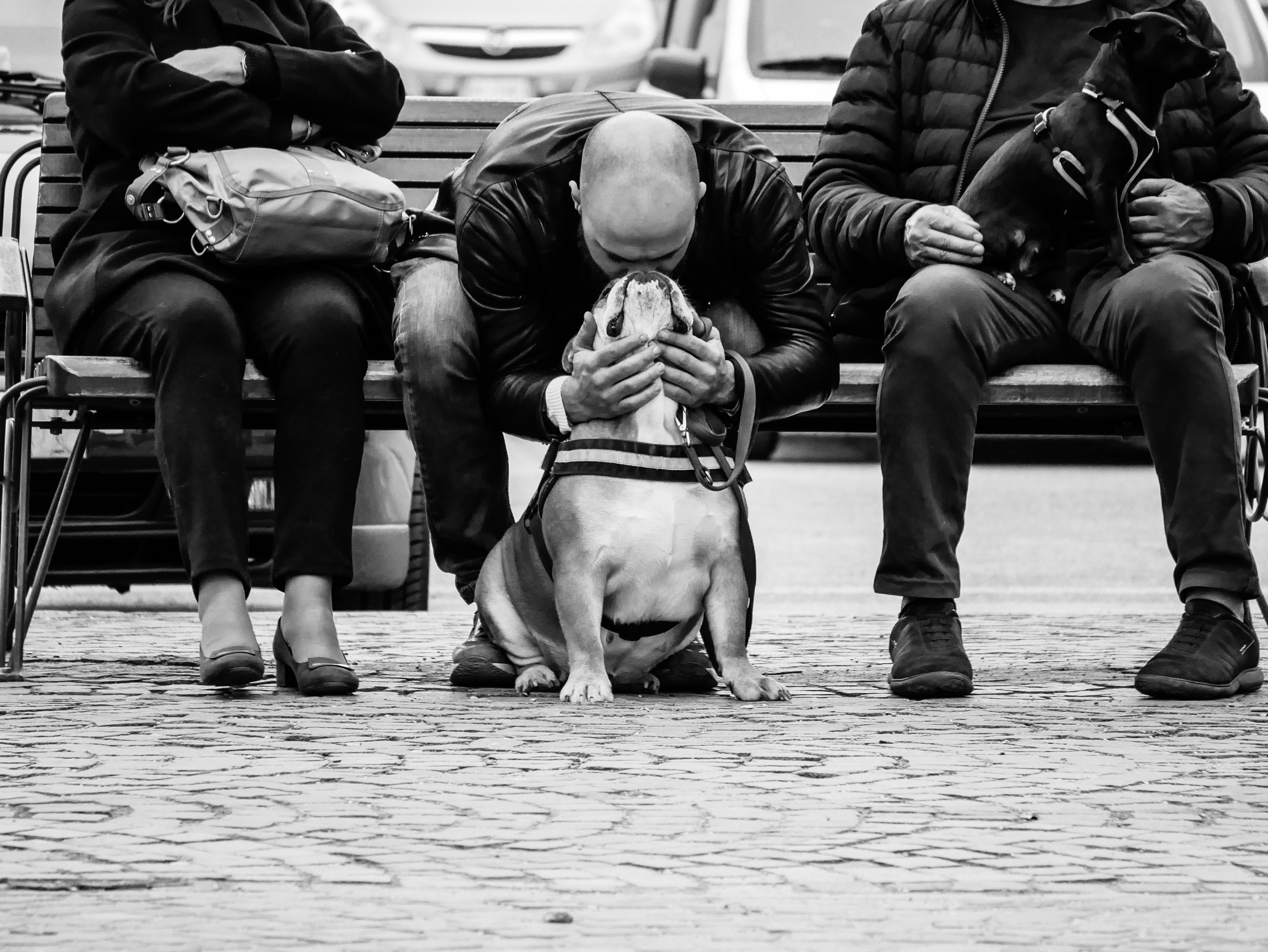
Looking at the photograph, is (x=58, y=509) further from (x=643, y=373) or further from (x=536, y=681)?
(x=643, y=373)

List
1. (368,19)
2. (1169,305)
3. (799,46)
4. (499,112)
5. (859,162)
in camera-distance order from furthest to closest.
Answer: (368,19) < (799,46) < (499,112) < (859,162) < (1169,305)

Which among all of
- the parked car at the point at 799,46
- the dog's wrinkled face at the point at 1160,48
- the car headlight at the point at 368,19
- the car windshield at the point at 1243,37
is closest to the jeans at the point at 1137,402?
the dog's wrinkled face at the point at 1160,48

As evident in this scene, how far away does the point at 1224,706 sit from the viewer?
3.87 m

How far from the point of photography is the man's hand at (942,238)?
4.30 metres

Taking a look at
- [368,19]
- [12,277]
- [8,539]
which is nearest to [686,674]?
[8,539]

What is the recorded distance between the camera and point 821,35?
9.88m

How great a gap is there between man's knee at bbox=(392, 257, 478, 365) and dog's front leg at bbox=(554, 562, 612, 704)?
1.84ft

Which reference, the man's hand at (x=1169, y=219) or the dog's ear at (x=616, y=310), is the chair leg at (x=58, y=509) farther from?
the man's hand at (x=1169, y=219)

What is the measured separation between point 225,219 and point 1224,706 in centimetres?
224

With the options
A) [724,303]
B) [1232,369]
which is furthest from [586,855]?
[1232,369]

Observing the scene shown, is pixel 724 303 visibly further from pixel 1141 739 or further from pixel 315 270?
pixel 1141 739

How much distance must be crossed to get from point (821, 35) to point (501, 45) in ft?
10.7

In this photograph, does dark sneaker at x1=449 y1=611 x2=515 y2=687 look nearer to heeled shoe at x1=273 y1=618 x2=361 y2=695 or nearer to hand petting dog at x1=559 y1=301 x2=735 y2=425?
heeled shoe at x1=273 y1=618 x2=361 y2=695

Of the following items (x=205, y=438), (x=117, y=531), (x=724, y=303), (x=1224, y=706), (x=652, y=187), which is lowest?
(x=117, y=531)
